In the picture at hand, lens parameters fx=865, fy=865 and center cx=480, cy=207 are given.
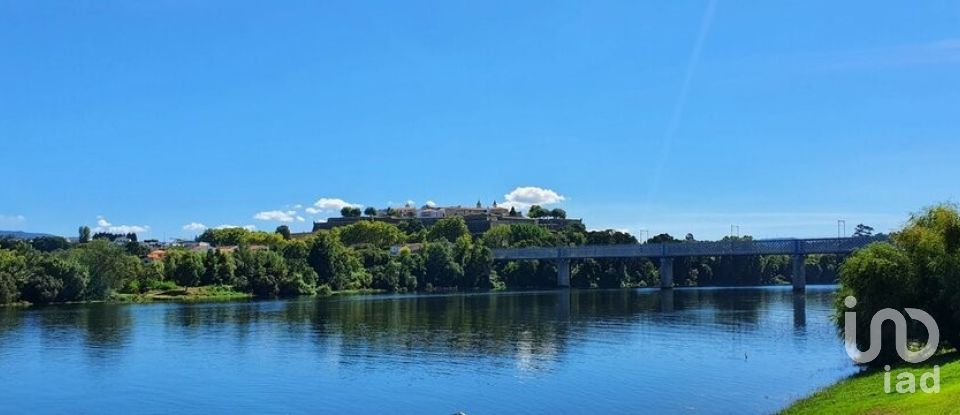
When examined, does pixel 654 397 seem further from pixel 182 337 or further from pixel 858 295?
pixel 182 337

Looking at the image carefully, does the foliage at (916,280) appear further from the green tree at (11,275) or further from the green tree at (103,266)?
the green tree at (103,266)

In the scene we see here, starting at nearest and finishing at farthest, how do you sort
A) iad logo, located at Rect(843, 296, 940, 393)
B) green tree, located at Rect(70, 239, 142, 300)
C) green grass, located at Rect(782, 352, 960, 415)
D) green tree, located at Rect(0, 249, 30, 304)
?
1. green grass, located at Rect(782, 352, 960, 415)
2. iad logo, located at Rect(843, 296, 940, 393)
3. green tree, located at Rect(0, 249, 30, 304)
4. green tree, located at Rect(70, 239, 142, 300)

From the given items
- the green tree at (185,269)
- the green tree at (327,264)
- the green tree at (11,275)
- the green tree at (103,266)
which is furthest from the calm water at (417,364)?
the green tree at (327,264)

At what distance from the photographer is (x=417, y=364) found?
56.8 metres

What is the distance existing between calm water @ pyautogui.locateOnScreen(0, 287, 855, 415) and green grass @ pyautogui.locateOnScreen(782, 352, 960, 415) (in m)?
2.65

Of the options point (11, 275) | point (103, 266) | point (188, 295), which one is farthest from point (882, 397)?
point (188, 295)

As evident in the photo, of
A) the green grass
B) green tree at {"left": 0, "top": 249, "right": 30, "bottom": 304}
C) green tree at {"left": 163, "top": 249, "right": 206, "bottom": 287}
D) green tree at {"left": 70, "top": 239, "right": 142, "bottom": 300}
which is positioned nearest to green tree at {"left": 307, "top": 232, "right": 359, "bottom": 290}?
green tree at {"left": 163, "top": 249, "right": 206, "bottom": 287}

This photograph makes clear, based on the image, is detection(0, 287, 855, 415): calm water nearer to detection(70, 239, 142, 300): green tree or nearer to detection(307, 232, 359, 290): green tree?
detection(70, 239, 142, 300): green tree

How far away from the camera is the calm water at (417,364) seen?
142 ft

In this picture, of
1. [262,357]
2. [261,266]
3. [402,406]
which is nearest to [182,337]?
[262,357]

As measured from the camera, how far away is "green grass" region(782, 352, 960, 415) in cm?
2784

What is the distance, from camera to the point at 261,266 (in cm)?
17562

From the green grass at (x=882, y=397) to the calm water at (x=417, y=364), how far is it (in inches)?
104

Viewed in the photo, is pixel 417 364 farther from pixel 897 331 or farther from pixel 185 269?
pixel 185 269
